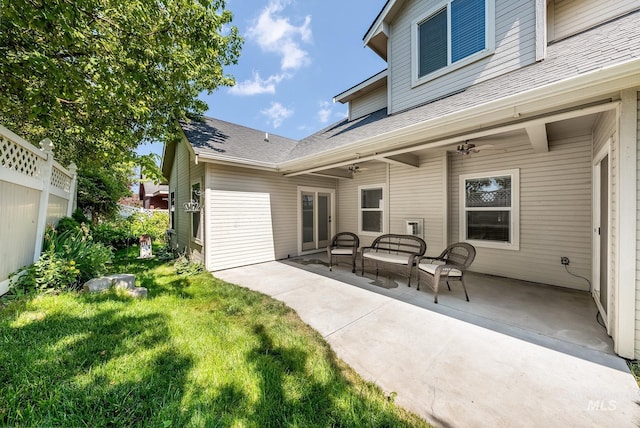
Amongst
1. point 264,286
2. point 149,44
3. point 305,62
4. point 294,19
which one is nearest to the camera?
point 149,44

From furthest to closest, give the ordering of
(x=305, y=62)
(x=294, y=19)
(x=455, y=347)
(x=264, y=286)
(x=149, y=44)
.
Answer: (x=305, y=62) < (x=294, y=19) < (x=264, y=286) < (x=149, y=44) < (x=455, y=347)

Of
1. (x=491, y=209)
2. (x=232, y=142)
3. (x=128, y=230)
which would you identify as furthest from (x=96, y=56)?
(x=128, y=230)

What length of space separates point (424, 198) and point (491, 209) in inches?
58.2

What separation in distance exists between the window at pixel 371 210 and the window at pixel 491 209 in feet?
7.35

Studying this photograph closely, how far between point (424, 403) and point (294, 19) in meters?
8.82

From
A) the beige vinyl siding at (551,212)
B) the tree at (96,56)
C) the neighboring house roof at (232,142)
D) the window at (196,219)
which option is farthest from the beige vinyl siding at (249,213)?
the beige vinyl siding at (551,212)

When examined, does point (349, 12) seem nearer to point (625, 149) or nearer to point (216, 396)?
point (625, 149)

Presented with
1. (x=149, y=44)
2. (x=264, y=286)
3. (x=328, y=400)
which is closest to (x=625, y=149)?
(x=328, y=400)

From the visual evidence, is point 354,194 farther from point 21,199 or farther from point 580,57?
point 21,199

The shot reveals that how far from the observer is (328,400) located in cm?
182

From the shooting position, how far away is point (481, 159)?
5.39 metres

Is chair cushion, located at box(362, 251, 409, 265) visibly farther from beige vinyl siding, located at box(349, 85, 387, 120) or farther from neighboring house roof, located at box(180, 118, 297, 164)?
beige vinyl siding, located at box(349, 85, 387, 120)

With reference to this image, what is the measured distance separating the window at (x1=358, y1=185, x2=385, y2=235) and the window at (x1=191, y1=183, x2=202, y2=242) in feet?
16.0

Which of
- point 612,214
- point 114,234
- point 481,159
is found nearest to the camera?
point 612,214
